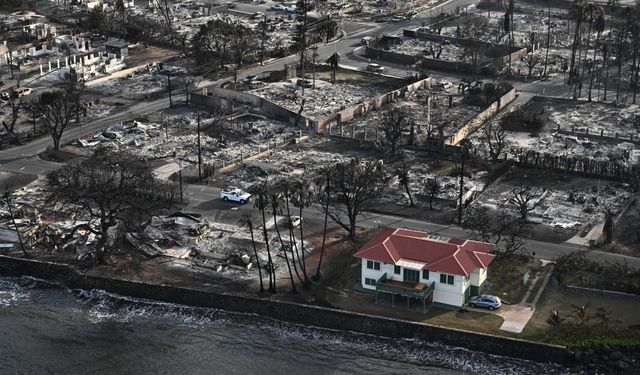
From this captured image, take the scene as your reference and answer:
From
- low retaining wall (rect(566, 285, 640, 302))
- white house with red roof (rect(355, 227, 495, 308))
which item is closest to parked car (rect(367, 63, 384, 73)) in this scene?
white house with red roof (rect(355, 227, 495, 308))

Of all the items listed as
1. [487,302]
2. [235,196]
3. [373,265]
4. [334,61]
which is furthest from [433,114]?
[487,302]

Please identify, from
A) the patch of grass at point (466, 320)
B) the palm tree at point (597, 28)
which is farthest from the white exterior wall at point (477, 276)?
the palm tree at point (597, 28)

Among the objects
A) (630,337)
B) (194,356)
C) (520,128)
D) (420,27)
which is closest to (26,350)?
(194,356)

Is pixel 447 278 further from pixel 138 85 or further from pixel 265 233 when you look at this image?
pixel 138 85

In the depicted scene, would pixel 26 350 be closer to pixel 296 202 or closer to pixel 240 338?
Answer: pixel 240 338

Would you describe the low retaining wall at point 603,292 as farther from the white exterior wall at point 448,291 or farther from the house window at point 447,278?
the house window at point 447,278

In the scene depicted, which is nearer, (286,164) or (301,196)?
(301,196)

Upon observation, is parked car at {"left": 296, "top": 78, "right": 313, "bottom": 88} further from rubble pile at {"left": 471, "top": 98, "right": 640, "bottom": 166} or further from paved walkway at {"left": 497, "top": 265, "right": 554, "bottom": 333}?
paved walkway at {"left": 497, "top": 265, "right": 554, "bottom": 333}
